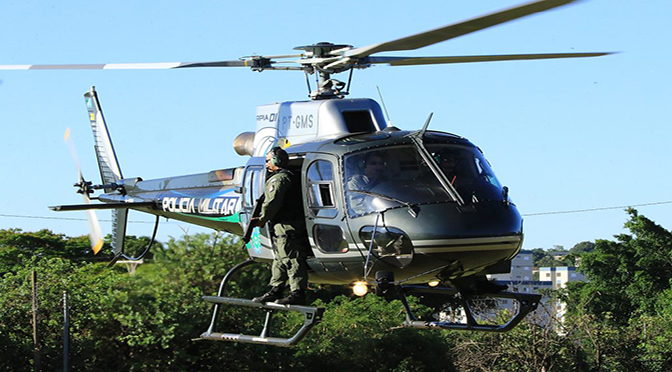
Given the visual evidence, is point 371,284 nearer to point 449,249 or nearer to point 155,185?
point 449,249

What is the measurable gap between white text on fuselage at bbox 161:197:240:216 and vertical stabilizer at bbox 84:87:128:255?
292 cm

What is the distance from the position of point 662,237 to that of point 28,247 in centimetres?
3434

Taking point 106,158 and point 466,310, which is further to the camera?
point 106,158

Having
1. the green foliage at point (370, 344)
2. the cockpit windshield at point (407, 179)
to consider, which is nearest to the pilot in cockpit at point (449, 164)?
the cockpit windshield at point (407, 179)

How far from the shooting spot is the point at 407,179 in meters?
11.7

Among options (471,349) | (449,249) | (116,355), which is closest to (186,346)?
(116,355)

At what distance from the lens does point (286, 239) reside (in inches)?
500

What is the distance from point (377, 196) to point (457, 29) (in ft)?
9.12

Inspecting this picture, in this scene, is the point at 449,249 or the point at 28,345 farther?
the point at 28,345

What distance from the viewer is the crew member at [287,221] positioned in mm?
12500

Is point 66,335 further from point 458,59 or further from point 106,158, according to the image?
point 458,59

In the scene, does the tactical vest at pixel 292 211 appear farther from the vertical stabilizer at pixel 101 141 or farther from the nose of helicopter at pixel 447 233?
the vertical stabilizer at pixel 101 141

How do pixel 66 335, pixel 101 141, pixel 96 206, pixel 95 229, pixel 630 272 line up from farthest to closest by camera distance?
1. pixel 630 272
2. pixel 66 335
3. pixel 101 141
4. pixel 95 229
5. pixel 96 206

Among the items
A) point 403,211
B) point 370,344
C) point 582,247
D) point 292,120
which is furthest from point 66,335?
point 582,247
